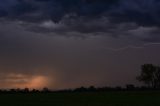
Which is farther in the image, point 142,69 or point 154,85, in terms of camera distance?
point 142,69

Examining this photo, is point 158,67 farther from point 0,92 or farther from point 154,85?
point 0,92

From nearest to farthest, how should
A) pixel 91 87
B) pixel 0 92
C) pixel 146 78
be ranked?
pixel 0 92
pixel 91 87
pixel 146 78

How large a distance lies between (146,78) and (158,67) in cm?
577

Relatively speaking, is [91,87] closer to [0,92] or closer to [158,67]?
[0,92]

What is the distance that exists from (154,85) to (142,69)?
18.3 m

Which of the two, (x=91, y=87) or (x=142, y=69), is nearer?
(x=91, y=87)

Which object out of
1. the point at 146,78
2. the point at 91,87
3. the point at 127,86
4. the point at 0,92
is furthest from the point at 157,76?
the point at 0,92

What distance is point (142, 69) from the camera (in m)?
154

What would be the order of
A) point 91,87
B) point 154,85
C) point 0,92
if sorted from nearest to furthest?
point 0,92, point 91,87, point 154,85

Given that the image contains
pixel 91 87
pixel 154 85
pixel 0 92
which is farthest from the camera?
pixel 154 85

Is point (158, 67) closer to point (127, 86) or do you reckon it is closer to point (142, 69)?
point (142, 69)

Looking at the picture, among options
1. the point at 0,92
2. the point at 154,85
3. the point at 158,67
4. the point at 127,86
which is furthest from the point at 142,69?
the point at 0,92

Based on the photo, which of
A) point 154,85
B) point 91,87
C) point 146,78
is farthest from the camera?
point 146,78

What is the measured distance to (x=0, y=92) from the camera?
113m
